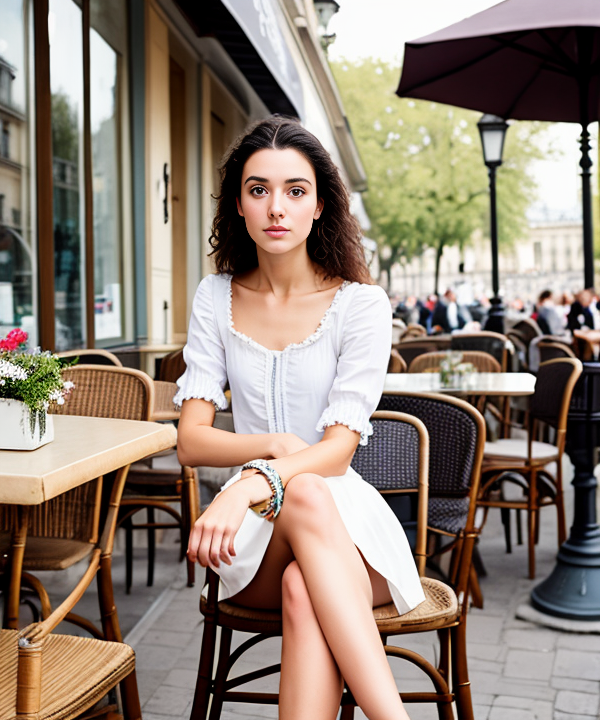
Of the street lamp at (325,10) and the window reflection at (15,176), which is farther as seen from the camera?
the street lamp at (325,10)

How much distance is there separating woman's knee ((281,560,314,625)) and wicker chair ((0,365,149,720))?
35cm

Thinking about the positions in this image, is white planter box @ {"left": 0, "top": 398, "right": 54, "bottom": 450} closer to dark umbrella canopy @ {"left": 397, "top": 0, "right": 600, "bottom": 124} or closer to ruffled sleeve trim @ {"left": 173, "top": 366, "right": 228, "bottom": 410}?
ruffled sleeve trim @ {"left": 173, "top": 366, "right": 228, "bottom": 410}

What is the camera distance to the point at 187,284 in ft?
30.2

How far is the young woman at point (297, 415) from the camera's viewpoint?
176 centimetres

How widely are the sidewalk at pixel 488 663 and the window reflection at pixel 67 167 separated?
214cm

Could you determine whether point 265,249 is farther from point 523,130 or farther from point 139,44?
point 523,130

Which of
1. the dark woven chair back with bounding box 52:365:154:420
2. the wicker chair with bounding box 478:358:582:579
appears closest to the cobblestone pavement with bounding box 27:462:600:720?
the wicker chair with bounding box 478:358:582:579

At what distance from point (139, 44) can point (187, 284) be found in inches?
108

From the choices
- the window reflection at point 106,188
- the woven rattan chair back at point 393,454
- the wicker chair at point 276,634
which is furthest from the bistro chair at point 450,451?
the window reflection at point 106,188

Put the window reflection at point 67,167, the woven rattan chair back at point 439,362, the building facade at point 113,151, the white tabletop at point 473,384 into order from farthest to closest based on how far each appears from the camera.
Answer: the window reflection at point 67,167 → the woven rattan chair back at point 439,362 → the building facade at point 113,151 → the white tabletop at point 473,384

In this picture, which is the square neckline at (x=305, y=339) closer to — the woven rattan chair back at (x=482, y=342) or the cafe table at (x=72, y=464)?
the cafe table at (x=72, y=464)

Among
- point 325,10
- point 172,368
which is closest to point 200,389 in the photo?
point 172,368

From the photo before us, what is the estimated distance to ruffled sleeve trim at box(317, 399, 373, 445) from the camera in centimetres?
212

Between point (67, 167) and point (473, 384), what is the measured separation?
2924 mm
